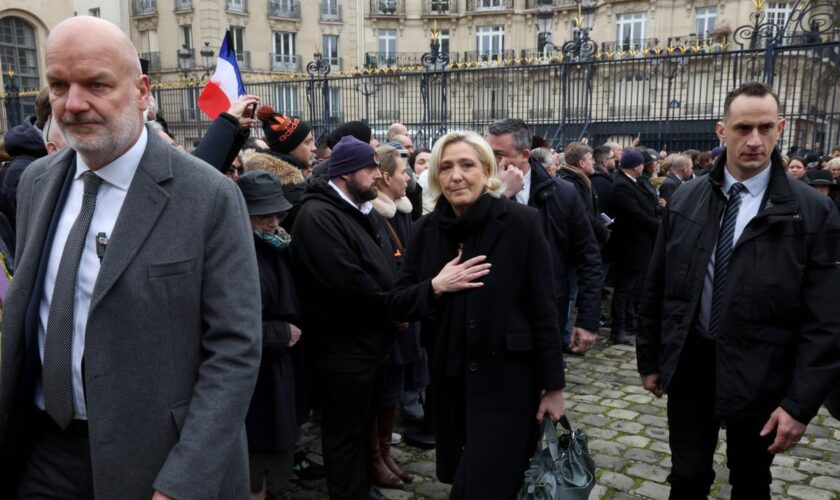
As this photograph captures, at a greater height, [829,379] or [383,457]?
[829,379]

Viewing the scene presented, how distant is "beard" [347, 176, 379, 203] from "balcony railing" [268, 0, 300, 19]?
39945 mm

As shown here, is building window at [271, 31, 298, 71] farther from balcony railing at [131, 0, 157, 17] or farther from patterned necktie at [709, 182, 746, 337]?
patterned necktie at [709, 182, 746, 337]

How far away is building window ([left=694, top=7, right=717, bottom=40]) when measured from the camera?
32750 mm

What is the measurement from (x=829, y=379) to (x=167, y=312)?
2815 mm

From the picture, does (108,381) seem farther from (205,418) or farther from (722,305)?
(722,305)

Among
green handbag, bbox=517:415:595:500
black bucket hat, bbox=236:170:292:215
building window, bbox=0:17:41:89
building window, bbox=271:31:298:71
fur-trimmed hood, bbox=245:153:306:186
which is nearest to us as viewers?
green handbag, bbox=517:415:595:500

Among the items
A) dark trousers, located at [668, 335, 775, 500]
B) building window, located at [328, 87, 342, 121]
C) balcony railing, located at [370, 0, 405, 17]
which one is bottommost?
dark trousers, located at [668, 335, 775, 500]

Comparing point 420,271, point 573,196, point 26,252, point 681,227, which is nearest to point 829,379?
point 681,227

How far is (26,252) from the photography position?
6.81ft

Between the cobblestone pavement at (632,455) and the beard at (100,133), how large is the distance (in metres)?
3.00

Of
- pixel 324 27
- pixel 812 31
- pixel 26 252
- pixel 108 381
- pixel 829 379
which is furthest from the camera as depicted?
pixel 324 27

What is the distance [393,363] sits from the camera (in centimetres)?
420

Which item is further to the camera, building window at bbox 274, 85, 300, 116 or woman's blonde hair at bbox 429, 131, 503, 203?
building window at bbox 274, 85, 300, 116

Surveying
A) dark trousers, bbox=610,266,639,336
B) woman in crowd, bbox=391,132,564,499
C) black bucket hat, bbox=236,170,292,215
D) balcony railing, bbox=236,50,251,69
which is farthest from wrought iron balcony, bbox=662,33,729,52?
balcony railing, bbox=236,50,251,69
